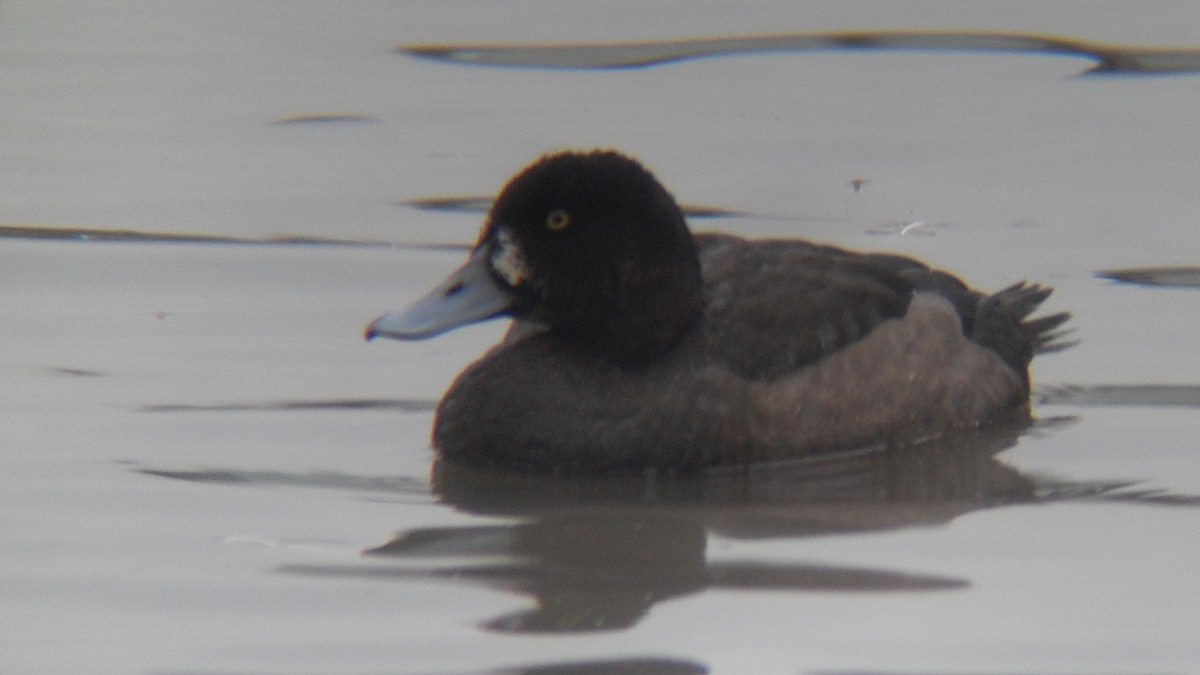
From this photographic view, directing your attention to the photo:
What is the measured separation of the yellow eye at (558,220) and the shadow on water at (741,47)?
494 cm

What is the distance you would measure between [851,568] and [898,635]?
0.46m

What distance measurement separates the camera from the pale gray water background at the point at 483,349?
4.66 meters

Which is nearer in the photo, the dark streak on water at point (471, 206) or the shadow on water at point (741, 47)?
the dark streak on water at point (471, 206)

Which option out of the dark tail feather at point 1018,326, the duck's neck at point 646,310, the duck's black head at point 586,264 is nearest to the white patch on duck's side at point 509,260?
the duck's black head at point 586,264

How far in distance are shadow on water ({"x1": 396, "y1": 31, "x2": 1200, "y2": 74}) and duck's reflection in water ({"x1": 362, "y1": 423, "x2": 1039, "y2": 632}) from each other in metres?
4.69

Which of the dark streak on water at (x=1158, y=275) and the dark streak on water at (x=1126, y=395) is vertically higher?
the dark streak on water at (x=1158, y=275)

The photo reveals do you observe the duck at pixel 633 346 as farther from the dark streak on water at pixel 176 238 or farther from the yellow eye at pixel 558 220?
the dark streak on water at pixel 176 238

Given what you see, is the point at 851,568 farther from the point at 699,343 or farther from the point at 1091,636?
the point at 699,343

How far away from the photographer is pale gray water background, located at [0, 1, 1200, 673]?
15.3ft

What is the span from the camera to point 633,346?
19.9ft

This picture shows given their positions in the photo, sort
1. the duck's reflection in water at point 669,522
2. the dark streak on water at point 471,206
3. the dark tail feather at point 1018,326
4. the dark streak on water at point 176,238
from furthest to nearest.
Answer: the dark streak on water at point 471,206, the dark streak on water at point 176,238, the dark tail feather at point 1018,326, the duck's reflection in water at point 669,522

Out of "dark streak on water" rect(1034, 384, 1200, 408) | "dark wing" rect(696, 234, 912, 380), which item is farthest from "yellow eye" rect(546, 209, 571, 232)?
"dark streak on water" rect(1034, 384, 1200, 408)

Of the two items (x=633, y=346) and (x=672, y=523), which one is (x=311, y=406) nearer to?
(x=633, y=346)

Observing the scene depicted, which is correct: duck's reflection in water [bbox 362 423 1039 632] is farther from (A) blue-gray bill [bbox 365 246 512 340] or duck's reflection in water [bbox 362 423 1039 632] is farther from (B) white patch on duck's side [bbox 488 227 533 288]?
(B) white patch on duck's side [bbox 488 227 533 288]
